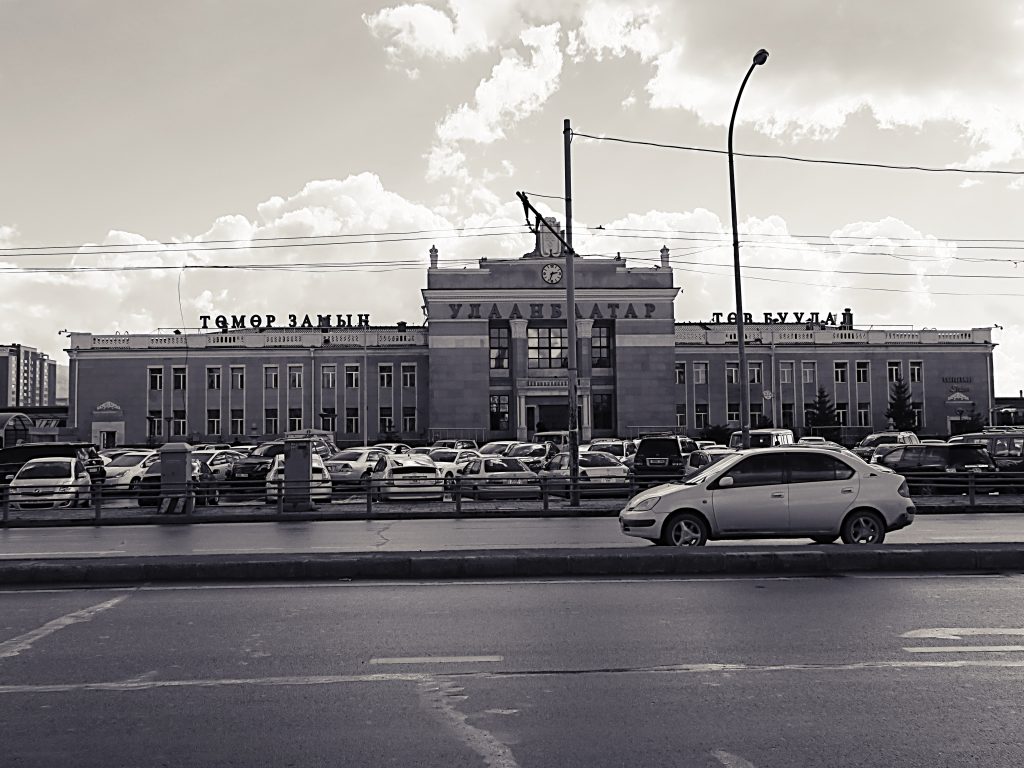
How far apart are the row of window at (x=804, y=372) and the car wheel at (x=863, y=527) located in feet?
200

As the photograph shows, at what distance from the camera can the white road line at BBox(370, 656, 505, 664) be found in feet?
24.2

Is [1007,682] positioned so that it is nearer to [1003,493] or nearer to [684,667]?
[684,667]

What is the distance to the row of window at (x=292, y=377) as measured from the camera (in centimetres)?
7162

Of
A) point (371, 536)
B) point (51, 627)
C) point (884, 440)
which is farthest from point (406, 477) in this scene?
point (884, 440)

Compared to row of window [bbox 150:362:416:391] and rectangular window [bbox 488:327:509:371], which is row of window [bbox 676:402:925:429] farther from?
row of window [bbox 150:362:416:391]

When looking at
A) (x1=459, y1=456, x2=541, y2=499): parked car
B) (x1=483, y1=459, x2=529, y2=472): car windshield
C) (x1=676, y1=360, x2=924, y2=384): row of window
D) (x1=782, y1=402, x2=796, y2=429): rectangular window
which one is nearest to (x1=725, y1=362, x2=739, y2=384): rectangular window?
(x1=676, y1=360, x2=924, y2=384): row of window

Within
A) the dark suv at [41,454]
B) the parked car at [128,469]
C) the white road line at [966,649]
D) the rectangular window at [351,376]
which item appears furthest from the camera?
the rectangular window at [351,376]

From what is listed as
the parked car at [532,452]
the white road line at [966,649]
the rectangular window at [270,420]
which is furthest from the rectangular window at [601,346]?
the white road line at [966,649]

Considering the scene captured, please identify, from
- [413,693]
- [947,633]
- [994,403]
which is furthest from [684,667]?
[994,403]

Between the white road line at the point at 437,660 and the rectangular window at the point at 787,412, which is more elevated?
the rectangular window at the point at 787,412

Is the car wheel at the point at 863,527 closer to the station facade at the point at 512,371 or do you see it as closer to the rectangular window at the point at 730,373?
the station facade at the point at 512,371

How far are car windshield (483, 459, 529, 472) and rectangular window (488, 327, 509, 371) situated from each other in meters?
41.2

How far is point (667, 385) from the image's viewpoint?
68438mm

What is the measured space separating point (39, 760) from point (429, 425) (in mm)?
64428
